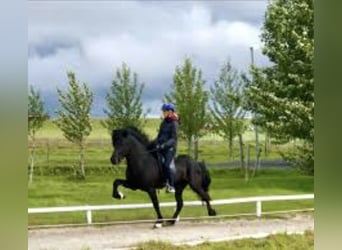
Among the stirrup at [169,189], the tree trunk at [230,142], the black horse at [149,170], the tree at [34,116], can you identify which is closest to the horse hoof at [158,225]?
the black horse at [149,170]

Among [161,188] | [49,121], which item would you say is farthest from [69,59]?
[161,188]

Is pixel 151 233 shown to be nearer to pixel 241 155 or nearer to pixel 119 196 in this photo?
pixel 119 196

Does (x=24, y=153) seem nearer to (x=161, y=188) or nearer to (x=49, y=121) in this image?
(x=49, y=121)

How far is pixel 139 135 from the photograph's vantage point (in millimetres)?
2180

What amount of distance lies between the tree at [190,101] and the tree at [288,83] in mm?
173

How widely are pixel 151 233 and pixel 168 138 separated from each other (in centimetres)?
33

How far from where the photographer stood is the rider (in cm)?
216

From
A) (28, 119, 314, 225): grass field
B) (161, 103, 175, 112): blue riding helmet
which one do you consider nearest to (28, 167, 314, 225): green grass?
(28, 119, 314, 225): grass field

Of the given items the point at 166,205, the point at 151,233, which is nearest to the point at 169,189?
the point at 166,205

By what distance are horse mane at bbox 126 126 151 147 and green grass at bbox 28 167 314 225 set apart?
124mm

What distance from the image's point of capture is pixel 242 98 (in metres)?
2.23

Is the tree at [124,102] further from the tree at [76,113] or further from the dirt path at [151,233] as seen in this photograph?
the dirt path at [151,233]
